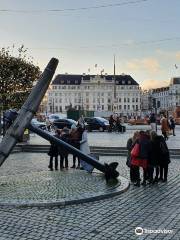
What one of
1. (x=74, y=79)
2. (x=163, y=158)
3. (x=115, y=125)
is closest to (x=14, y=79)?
(x=115, y=125)

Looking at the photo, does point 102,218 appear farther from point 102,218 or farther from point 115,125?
point 115,125

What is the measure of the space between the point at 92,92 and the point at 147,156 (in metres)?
161

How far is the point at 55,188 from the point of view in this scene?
39.9ft

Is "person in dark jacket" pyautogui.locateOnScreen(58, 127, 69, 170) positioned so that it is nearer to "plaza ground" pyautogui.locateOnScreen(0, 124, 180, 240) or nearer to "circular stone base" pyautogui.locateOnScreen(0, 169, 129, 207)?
"circular stone base" pyautogui.locateOnScreen(0, 169, 129, 207)

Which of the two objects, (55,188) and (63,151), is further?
(63,151)

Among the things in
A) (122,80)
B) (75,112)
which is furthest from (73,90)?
(75,112)

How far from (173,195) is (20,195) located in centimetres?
398

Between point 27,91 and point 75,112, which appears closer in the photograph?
point 27,91

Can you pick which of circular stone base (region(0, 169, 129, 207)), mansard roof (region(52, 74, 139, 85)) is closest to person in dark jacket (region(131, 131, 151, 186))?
circular stone base (region(0, 169, 129, 207))

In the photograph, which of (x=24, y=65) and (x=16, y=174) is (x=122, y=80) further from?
(x=16, y=174)

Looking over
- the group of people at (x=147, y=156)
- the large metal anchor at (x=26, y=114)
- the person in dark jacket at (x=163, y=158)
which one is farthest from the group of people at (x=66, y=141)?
the large metal anchor at (x=26, y=114)

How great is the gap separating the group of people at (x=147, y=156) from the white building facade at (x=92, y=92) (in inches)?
6109

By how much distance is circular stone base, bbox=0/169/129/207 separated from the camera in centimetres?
1059

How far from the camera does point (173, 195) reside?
37.7ft
